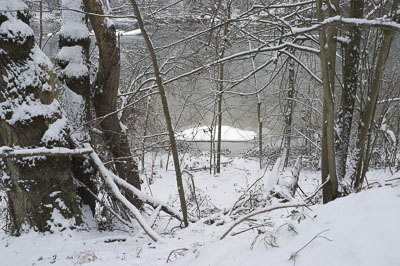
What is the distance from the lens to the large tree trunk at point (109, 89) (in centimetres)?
403

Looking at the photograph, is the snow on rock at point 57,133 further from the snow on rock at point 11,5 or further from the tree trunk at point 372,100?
the tree trunk at point 372,100

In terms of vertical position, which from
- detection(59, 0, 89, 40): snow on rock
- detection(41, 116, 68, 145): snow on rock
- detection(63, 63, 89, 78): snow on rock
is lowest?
detection(41, 116, 68, 145): snow on rock

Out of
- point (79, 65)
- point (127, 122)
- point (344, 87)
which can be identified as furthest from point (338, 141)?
point (127, 122)

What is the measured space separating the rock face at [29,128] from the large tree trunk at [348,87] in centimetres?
326

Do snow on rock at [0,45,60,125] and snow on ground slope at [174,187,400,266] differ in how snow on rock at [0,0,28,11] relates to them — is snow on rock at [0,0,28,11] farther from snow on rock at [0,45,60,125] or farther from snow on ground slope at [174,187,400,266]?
snow on ground slope at [174,187,400,266]

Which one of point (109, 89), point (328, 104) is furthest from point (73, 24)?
point (328, 104)

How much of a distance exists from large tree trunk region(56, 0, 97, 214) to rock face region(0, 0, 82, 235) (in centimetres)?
59

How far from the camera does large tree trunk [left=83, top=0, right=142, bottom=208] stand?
403cm

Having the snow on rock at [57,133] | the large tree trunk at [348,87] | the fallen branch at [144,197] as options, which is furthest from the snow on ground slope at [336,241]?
the snow on rock at [57,133]

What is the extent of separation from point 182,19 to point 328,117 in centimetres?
487

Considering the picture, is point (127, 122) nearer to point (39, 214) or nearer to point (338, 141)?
point (39, 214)

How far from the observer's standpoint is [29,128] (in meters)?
3.13

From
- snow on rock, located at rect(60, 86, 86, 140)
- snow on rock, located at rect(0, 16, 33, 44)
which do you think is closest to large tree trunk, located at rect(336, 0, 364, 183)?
snow on rock, located at rect(60, 86, 86, 140)

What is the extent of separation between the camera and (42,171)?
3213 millimetres
